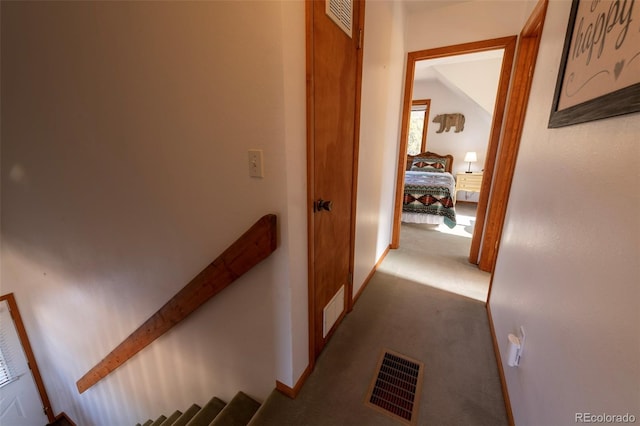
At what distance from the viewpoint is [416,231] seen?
12.4 feet

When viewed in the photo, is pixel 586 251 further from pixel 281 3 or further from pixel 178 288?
pixel 178 288

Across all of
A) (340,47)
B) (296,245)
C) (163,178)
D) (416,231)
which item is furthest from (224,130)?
(416,231)

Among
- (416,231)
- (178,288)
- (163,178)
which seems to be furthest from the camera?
(416,231)

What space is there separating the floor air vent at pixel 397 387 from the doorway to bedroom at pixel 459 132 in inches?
42.6

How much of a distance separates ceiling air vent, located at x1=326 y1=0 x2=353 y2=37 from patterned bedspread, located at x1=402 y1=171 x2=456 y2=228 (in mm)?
3001

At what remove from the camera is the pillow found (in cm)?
538

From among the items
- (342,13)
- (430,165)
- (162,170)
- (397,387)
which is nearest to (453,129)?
(430,165)

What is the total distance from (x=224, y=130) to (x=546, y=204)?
55.4 inches

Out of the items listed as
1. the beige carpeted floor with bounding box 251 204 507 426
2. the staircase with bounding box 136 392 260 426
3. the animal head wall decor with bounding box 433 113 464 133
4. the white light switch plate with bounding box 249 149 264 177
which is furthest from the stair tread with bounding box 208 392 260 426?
the animal head wall decor with bounding box 433 113 464 133

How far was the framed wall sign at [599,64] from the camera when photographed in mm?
622

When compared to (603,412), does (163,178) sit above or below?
above

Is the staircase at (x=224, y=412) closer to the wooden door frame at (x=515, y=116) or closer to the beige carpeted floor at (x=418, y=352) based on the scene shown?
the beige carpeted floor at (x=418, y=352)

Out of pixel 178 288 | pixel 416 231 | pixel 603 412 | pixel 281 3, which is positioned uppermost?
pixel 281 3

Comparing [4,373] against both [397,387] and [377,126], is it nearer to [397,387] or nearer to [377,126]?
[397,387]
